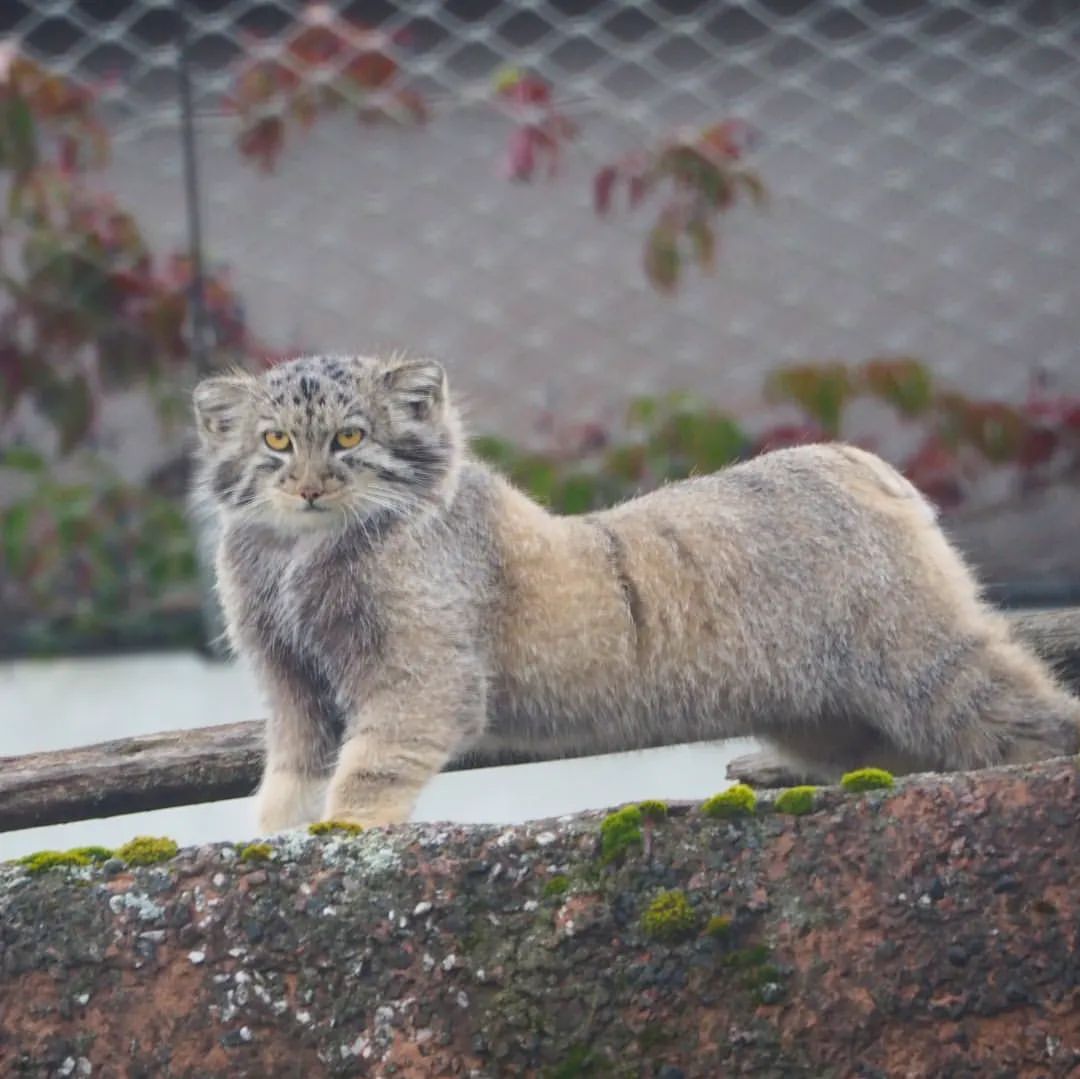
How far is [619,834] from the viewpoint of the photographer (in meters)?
1.96

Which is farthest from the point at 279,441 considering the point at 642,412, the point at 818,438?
the point at 818,438

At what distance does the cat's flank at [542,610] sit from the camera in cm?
261

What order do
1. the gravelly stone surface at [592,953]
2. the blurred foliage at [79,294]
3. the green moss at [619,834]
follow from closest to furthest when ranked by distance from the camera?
1. the gravelly stone surface at [592,953]
2. the green moss at [619,834]
3. the blurred foliage at [79,294]

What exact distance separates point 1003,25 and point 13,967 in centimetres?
327

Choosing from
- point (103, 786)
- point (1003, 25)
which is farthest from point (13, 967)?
point (1003, 25)

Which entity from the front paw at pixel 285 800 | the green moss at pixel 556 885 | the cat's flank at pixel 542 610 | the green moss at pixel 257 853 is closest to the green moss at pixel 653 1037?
the green moss at pixel 556 885

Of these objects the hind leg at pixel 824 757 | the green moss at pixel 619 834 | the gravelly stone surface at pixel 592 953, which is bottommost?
the hind leg at pixel 824 757

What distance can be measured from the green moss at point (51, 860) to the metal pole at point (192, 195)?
Result: 2.23m

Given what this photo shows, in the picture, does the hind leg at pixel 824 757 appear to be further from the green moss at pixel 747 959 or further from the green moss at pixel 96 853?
the green moss at pixel 96 853

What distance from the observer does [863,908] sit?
1.90 m

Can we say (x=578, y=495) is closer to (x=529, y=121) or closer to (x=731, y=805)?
(x=529, y=121)

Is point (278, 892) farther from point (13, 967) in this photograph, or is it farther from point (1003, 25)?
point (1003, 25)

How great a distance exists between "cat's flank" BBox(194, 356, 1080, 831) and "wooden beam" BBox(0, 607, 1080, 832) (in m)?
0.06

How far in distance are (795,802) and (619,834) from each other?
169 millimetres
